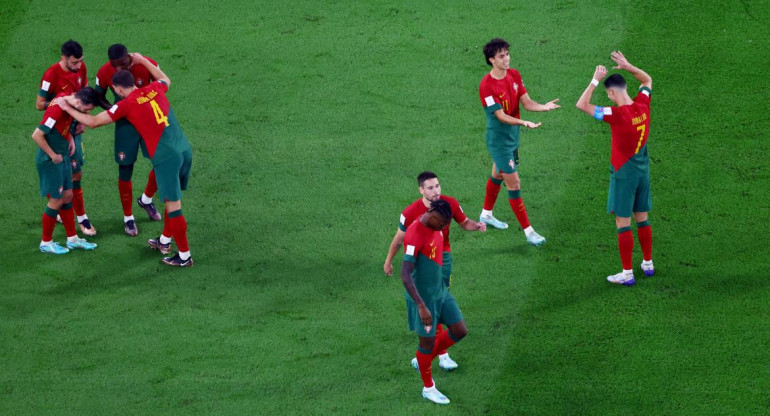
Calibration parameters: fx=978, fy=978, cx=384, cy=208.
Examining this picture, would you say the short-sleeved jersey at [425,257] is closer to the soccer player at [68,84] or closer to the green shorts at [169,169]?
the green shorts at [169,169]

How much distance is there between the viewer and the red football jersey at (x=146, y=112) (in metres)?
8.88

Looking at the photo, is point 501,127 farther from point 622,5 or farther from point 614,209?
point 622,5

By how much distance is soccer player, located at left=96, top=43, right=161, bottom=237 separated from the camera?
9.34 meters

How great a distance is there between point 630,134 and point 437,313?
2426 mm

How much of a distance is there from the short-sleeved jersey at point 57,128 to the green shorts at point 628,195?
5025 mm

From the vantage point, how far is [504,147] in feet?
30.7

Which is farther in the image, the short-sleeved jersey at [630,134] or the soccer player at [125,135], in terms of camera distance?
the soccer player at [125,135]

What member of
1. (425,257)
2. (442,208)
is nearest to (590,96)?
(442,208)

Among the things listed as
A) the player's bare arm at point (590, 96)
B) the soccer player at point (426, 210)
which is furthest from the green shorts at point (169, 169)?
the player's bare arm at point (590, 96)

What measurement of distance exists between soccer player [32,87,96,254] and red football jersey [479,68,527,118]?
3.60 metres

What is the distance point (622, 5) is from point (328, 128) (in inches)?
182

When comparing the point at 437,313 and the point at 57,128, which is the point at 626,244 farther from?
the point at 57,128

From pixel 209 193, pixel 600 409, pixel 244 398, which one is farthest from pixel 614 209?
pixel 209 193

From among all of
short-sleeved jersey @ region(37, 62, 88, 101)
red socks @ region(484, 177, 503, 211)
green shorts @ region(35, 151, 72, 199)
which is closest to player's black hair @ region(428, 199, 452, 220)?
red socks @ region(484, 177, 503, 211)
